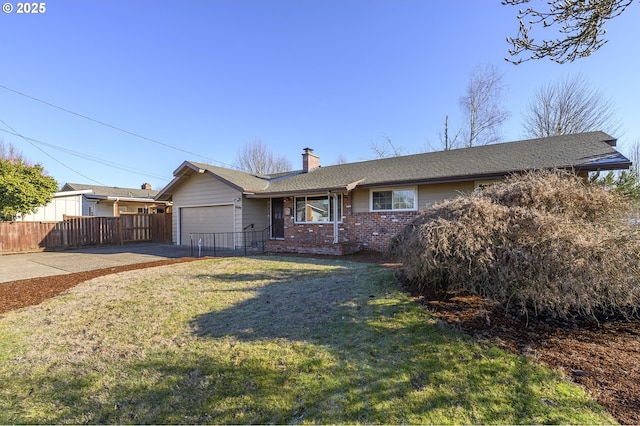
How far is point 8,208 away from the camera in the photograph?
14.1 m

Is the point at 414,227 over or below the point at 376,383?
over

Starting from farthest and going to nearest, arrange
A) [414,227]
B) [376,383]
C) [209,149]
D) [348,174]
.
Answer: [209,149] → [348,174] → [414,227] → [376,383]

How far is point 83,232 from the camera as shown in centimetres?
1539

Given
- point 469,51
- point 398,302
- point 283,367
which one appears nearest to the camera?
point 283,367

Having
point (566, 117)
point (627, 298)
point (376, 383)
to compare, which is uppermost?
point (566, 117)

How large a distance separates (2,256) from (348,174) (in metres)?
15.2

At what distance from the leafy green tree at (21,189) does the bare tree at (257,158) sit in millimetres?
18598

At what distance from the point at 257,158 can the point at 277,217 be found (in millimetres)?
19714

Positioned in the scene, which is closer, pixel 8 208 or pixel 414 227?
pixel 414 227

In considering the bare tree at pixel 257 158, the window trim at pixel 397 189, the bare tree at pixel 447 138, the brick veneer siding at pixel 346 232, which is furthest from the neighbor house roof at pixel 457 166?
the bare tree at pixel 257 158

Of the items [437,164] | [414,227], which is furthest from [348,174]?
[414,227]

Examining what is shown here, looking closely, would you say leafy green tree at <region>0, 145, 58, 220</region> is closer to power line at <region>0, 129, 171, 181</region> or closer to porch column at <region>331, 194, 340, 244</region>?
power line at <region>0, 129, 171, 181</region>

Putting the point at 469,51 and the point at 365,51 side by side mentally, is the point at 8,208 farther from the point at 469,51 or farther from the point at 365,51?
the point at 469,51

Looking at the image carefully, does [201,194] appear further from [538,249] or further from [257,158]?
[257,158]
